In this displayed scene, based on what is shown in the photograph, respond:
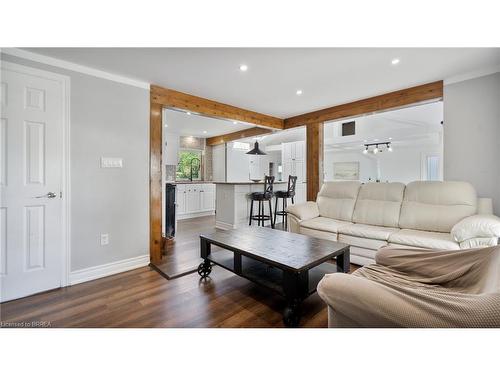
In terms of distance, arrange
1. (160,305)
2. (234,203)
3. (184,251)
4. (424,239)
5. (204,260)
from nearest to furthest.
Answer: (160,305)
(424,239)
(204,260)
(184,251)
(234,203)

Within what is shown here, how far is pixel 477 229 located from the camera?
6.75ft

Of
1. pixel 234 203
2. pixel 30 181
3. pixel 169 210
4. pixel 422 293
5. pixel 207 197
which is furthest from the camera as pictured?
pixel 207 197

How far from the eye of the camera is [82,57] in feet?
7.41

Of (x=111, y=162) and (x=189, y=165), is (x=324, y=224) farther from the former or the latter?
(x=189, y=165)

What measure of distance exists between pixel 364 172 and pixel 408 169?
165cm

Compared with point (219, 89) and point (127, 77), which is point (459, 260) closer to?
point (219, 89)

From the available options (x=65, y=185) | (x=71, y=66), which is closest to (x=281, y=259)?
(x=65, y=185)

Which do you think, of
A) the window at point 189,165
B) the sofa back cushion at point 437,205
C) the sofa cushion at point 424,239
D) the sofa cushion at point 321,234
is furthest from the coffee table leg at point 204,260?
the window at point 189,165

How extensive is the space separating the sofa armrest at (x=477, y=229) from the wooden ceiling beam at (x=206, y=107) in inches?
132

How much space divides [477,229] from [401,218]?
0.84 meters

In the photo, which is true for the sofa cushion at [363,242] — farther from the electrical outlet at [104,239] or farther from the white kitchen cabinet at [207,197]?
the white kitchen cabinet at [207,197]

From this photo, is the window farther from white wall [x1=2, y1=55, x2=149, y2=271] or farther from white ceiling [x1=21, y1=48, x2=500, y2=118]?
white wall [x1=2, y1=55, x2=149, y2=271]

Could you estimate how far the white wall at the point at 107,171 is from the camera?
7.95 ft
